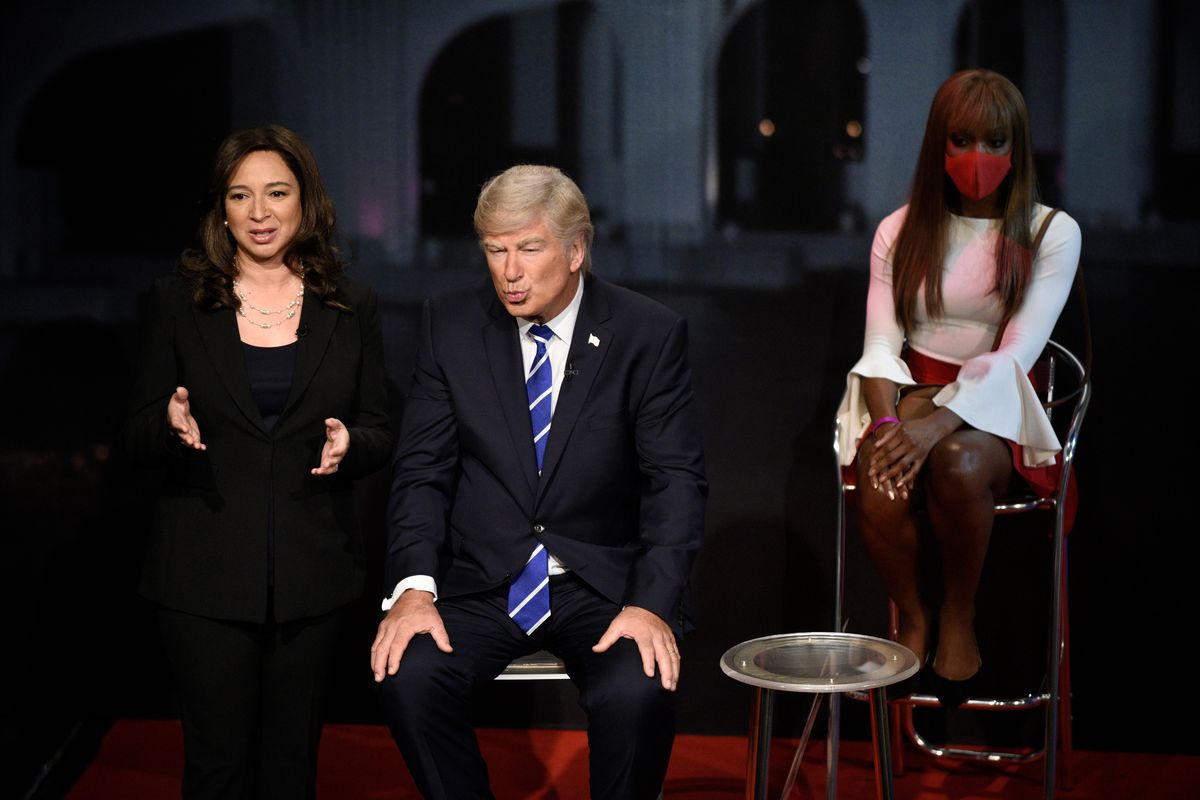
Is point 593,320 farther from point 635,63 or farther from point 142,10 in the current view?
point 142,10

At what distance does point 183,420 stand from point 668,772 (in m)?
1.83

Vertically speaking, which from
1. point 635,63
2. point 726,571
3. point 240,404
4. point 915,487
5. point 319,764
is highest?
point 635,63

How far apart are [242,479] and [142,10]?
6.32ft

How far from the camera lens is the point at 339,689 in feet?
14.8

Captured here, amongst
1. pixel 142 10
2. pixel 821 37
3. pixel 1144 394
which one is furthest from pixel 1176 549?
pixel 142 10

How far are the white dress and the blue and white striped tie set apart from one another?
860 mm

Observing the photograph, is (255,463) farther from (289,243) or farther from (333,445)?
(289,243)

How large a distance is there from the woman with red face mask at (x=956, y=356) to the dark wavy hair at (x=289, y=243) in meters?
1.36

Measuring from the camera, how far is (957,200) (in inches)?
143

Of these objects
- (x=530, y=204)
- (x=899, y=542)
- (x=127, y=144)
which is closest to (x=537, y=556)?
(x=530, y=204)

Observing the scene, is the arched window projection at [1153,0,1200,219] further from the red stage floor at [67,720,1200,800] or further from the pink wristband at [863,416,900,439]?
the red stage floor at [67,720,1200,800]

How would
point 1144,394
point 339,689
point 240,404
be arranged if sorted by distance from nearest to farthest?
1. point 240,404
2. point 1144,394
3. point 339,689

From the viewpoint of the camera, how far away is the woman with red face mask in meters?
3.40

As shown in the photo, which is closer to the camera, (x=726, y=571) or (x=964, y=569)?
(x=964, y=569)
